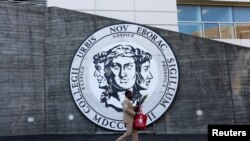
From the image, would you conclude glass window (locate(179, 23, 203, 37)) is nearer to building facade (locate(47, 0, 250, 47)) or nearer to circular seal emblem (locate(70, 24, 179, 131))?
building facade (locate(47, 0, 250, 47))

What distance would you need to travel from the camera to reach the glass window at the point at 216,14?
62.6 ft

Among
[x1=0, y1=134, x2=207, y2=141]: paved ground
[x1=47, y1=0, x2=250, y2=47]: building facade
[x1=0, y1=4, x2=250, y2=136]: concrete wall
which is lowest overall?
[x1=0, y1=134, x2=207, y2=141]: paved ground

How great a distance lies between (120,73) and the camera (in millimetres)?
12438

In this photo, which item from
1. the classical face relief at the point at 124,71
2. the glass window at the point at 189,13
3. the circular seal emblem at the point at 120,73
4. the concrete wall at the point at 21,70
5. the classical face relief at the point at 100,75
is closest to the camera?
the concrete wall at the point at 21,70

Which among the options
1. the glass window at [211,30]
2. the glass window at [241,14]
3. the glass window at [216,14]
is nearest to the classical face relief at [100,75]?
the glass window at [211,30]

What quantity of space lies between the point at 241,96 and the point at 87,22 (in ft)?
17.1

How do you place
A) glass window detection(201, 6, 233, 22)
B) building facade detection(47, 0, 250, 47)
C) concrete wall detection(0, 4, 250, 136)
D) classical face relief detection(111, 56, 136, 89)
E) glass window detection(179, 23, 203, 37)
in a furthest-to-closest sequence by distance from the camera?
glass window detection(201, 6, 233, 22) → glass window detection(179, 23, 203, 37) → building facade detection(47, 0, 250, 47) → classical face relief detection(111, 56, 136, 89) → concrete wall detection(0, 4, 250, 136)

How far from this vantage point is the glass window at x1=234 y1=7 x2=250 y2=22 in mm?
19516

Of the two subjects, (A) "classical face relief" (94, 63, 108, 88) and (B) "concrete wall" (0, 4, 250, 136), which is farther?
(A) "classical face relief" (94, 63, 108, 88)

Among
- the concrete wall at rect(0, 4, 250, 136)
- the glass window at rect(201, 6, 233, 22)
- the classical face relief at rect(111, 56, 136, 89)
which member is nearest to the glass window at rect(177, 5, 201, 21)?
the glass window at rect(201, 6, 233, 22)

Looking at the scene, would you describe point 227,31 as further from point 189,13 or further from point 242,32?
point 189,13

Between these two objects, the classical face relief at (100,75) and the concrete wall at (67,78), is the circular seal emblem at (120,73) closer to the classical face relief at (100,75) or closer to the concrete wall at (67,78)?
the classical face relief at (100,75)

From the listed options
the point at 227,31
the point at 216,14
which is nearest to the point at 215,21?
the point at 216,14

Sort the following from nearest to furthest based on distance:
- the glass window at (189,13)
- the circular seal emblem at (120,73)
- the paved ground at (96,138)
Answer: the paved ground at (96,138)
the circular seal emblem at (120,73)
the glass window at (189,13)
